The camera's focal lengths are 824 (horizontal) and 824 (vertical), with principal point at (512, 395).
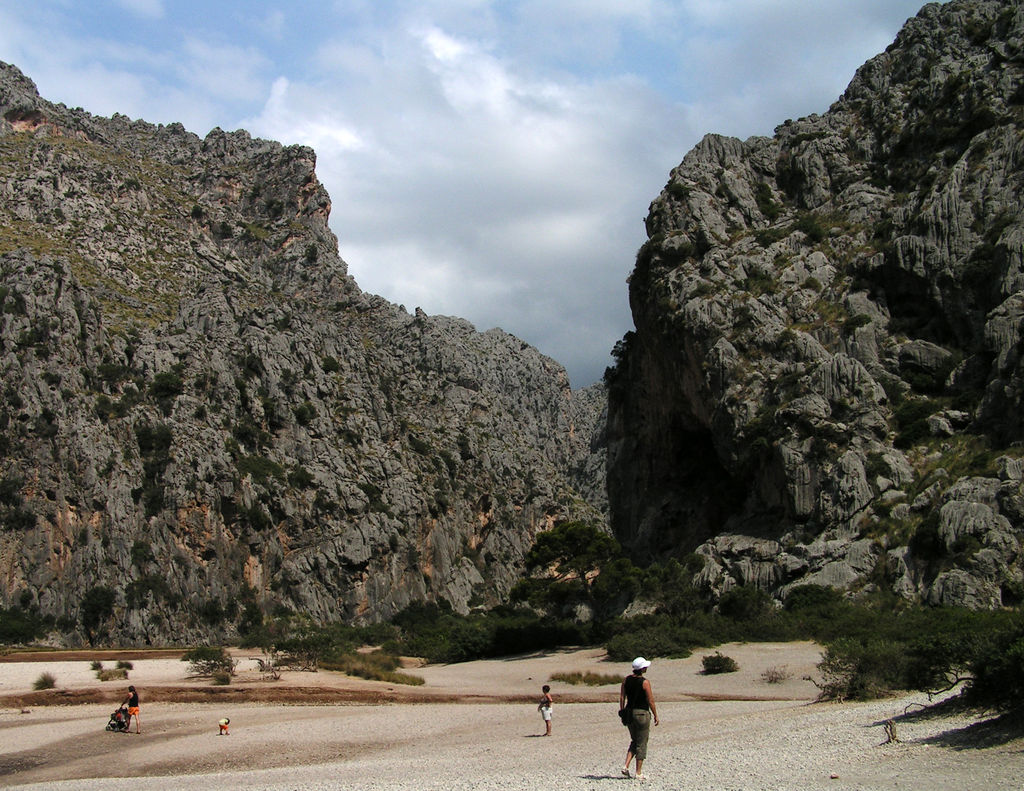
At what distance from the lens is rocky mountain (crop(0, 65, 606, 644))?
6781cm

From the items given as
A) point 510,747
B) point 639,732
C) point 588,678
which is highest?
point 639,732

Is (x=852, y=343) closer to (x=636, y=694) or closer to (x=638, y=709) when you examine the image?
(x=636, y=694)

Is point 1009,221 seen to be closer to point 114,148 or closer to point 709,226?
point 709,226

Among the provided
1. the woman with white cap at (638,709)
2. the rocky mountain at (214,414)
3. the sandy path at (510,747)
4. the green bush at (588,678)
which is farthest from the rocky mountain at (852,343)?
the rocky mountain at (214,414)

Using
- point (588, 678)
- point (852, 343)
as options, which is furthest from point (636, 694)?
point (852, 343)

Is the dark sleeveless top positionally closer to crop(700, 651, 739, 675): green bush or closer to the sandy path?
the sandy path

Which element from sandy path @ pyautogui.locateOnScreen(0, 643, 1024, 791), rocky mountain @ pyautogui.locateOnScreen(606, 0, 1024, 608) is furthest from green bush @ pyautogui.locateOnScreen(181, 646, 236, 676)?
rocky mountain @ pyautogui.locateOnScreen(606, 0, 1024, 608)

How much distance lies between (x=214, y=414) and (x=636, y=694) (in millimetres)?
79371

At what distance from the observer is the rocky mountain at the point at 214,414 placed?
6781 cm

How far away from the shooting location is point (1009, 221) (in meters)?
52.5

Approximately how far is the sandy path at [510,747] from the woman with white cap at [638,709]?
41 cm

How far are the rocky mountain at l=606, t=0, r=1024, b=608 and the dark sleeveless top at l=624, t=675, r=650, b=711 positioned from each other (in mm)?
30226

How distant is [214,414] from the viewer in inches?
3339

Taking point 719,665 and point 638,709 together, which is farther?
point 719,665
